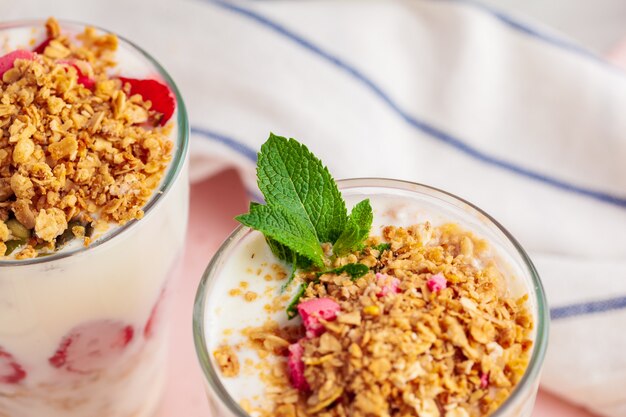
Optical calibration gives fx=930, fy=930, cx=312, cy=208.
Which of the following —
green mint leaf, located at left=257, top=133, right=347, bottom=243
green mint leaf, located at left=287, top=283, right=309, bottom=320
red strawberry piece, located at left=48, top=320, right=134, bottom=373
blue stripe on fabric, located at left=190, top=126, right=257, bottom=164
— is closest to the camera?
green mint leaf, located at left=287, top=283, right=309, bottom=320

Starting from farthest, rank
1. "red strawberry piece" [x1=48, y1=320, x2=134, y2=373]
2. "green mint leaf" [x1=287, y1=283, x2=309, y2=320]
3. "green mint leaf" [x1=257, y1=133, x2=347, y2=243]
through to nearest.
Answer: "red strawberry piece" [x1=48, y1=320, x2=134, y2=373] → "green mint leaf" [x1=257, y1=133, x2=347, y2=243] → "green mint leaf" [x1=287, y1=283, x2=309, y2=320]

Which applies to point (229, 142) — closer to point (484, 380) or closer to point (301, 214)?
point (301, 214)

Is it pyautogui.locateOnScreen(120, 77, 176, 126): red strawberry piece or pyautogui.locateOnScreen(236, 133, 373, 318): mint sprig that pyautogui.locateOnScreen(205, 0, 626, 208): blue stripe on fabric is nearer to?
pyautogui.locateOnScreen(120, 77, 176, 126): red strawberry piece

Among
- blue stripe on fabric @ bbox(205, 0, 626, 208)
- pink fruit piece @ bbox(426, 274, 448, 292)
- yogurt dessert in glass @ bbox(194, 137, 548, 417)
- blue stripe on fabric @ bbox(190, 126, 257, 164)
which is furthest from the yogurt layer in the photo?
blue stripe on fabric @ bbox(205, 0, 626, 208)

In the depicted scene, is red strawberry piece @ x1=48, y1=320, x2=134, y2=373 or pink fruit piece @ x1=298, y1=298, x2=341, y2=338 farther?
red strawberry piece @ x1=48, y1=320, x2=134, y2=373

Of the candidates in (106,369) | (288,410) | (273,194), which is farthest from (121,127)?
(288,410)

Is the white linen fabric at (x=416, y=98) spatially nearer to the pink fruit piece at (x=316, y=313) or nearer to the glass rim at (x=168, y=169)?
the glass rim at (x=168, y=169)
